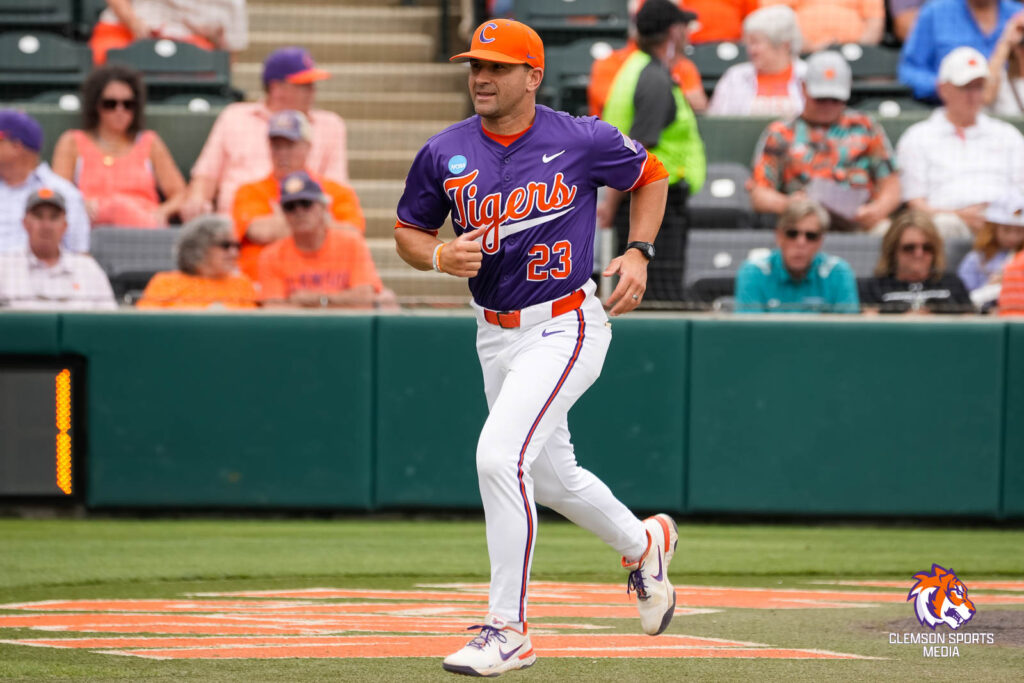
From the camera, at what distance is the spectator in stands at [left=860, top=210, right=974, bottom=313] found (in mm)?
8250

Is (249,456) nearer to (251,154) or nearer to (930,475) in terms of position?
(251,154)

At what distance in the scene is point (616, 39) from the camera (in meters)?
10.9

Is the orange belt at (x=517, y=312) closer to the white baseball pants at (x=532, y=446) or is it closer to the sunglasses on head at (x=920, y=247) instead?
the white baseball pants at (x=532, y=446)

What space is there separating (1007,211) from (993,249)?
0.23m

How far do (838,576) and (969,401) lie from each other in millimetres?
2012

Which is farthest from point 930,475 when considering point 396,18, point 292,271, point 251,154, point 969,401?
point 396,18

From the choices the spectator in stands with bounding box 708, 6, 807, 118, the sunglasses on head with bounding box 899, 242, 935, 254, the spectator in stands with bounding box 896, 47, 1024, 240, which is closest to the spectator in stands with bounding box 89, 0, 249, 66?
the spectator in stands with bounding box 708, 6, 807, 118

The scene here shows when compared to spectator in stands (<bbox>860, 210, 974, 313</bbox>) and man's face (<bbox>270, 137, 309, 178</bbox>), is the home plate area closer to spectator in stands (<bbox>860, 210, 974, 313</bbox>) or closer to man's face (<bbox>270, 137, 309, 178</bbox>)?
spectator in stands (<bbox>860, 210, 974, 313</bbox>)

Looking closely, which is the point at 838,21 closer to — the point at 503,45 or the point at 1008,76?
the point at 1008,76

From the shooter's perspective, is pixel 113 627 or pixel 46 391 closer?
pixel 113 627

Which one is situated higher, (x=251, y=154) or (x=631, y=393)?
(x=251, y=154)

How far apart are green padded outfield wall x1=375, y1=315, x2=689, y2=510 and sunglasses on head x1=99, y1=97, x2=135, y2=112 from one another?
2259mm

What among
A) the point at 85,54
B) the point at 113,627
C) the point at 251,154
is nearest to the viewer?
the point at 113,627

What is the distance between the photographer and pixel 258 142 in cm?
920
